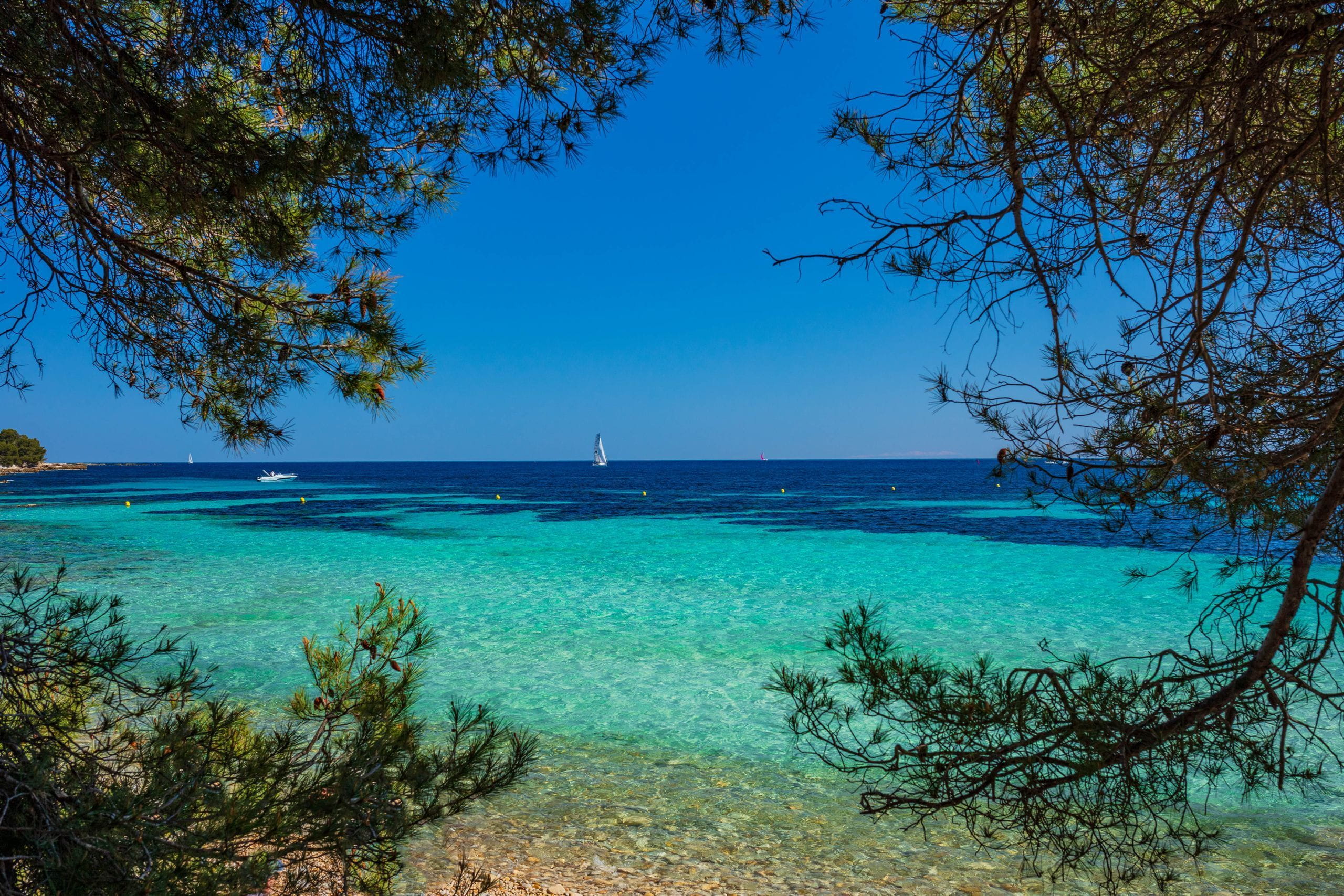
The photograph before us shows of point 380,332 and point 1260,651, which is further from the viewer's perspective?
point 380,332

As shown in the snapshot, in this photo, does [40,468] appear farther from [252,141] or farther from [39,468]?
[252,141]

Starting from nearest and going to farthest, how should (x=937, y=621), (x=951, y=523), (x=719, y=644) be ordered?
(x=719, y=644)
(x=937, y=621)
(x=951, y=523)

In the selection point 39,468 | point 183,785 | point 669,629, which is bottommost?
point 669,629

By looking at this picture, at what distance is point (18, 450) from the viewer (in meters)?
65.8

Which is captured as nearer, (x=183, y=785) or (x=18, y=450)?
(x=183, y=785)

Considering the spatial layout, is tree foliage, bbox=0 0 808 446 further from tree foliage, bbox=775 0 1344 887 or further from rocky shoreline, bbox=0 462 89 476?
rocky shoreline, bbox=0 462 89 476

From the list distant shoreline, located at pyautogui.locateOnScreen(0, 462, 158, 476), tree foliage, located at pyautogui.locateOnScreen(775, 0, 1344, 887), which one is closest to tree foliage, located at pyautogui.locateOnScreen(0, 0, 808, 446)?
tree foliage, located at pyautogui.locateOnScreen(775, 0, 1344, 887)

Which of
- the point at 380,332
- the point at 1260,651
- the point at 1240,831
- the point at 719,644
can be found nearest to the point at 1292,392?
the point at 1260,651

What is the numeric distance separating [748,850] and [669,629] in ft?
18.5

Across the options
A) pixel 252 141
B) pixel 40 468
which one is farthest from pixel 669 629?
pixel 40 468

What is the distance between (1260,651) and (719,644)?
6.82 meters

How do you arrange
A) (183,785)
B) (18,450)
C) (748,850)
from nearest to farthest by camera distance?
(183,785) → (748,850) → (18,450)

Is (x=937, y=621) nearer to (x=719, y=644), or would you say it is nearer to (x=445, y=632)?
(x=719, y=644)

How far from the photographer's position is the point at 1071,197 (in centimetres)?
240
